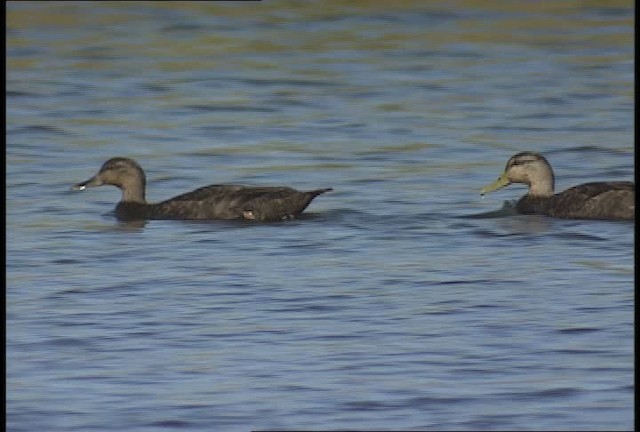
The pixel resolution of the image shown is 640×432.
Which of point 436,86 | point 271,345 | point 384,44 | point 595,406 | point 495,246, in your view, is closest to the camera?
point 595,406

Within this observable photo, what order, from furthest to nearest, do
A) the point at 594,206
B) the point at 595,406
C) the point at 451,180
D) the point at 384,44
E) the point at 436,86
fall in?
the point at 384,44 → the point at 436,86 → the point at 451,180 → the point at 594,206 → the point at 595,406

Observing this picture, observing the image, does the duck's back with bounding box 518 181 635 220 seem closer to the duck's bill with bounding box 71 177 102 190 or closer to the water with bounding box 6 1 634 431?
the water with bounding box 6 1 634 431

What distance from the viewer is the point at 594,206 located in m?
14.4

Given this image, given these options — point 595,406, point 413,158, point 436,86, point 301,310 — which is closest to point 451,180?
point 413,158

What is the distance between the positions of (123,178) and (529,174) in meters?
2.60

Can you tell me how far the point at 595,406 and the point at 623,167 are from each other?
7.19m

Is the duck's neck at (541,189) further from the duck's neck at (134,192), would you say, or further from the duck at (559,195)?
the duck's neck at (134,192)

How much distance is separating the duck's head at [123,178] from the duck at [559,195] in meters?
2.23

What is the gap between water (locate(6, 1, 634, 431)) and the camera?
9.45 metres

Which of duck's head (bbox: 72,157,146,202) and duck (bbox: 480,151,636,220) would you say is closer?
duck (bbox: 480,151,636,220)

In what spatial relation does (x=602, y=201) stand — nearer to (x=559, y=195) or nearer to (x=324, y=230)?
(x=559, y=195)

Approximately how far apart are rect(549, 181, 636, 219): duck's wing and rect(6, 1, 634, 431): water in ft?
0.40

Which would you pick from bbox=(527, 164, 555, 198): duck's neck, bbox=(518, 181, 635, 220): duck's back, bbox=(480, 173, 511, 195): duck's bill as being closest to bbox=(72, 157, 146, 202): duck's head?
bbox=(480, 173, 511, 195): duck's bill

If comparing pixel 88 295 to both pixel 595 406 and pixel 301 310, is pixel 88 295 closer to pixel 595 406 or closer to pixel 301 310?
pixel 301 310
